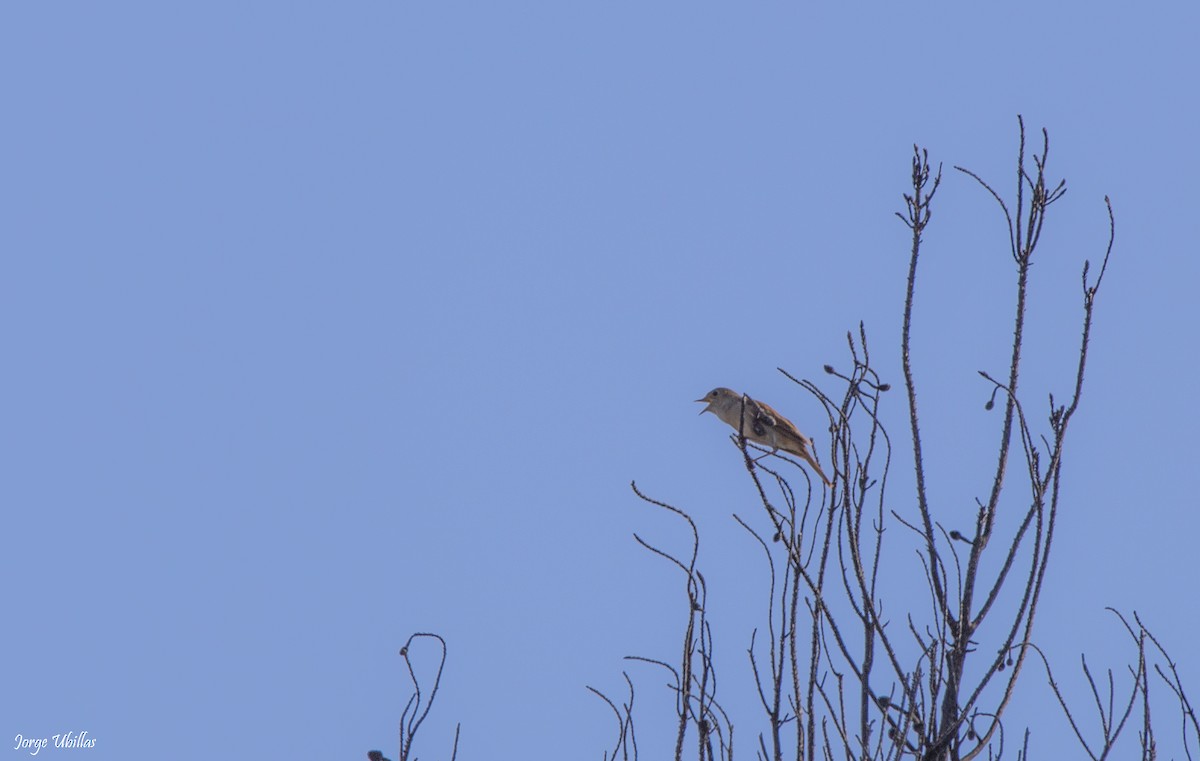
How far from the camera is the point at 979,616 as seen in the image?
4391 millimetres

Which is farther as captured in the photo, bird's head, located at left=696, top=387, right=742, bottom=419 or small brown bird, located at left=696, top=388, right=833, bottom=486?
bird's head, located at left=696, top=387, right=742, bottom=419

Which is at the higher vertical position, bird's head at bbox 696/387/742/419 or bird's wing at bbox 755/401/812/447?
bird's head at bbox 696/387/742/419

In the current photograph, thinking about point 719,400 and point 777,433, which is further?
point 719,400

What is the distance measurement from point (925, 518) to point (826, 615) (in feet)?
1.39

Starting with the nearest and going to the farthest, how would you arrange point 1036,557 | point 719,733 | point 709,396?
point 1036,557
point 719,733
point 709,396

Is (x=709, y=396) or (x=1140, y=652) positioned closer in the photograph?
(x=1140, y=652)

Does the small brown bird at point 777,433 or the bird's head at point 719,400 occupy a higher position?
the bird's head at point 719,400

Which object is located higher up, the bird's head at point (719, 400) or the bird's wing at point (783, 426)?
the bird's head at point (719, 400)

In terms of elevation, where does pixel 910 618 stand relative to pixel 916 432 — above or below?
below

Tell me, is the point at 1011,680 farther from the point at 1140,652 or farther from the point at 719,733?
the point at 719,733

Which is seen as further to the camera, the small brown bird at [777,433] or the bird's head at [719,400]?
the bird's head at [719,400]

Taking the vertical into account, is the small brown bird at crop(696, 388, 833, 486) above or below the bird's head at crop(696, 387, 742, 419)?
below

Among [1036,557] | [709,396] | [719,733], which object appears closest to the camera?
[1036,557]

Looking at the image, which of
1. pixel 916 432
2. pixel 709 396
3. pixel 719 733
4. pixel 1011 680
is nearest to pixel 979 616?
pixel 1011 680
